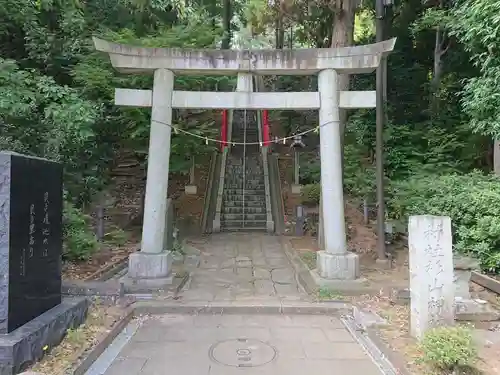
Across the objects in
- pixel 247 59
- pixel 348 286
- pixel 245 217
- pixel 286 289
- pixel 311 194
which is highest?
pixel 247 59

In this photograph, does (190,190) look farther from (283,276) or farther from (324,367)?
(324,367)

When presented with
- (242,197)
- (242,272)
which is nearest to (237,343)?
(242,272)

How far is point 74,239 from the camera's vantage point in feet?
27.6

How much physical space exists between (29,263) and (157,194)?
327 cm

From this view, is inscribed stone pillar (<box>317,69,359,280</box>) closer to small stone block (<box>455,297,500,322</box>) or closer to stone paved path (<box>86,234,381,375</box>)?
stone paved path (<box>86,234,381,375</box>)

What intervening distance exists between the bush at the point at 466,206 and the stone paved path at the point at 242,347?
340 cm

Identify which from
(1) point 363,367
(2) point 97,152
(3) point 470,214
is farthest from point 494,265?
(2) point 97,152

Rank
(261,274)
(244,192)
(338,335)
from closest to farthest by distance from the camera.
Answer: (338,335) < (261,274) < (244,192)

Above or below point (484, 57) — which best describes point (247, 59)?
below

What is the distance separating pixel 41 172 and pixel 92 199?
26.9 ft

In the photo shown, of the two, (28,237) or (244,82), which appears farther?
(244,82)

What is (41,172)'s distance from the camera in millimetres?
4945

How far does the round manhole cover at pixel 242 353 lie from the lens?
15.7 feet

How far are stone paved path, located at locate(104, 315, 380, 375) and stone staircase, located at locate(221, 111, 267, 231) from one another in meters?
7.84
